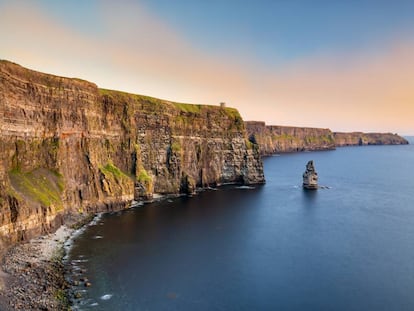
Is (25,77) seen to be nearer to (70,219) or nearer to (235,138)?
(70,219)

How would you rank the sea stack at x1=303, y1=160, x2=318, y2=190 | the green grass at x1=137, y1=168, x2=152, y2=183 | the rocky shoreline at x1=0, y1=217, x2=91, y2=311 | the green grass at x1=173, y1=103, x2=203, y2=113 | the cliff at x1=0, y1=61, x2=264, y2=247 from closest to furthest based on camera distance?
the rocky shoreline at x1=0, y1=217, x2=91, y2=311 < the cliff at x1=0, y1=61, x2=264, y2=247 < the green grass at x1=137, y1=168, x2=152, y2=183 < the green grass at x1=173, y1=103, x2=203, y2=113 < the sea stack at x1=303, y1=160, x2=318, y2=190

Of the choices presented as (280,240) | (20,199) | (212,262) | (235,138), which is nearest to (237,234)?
(280,240)

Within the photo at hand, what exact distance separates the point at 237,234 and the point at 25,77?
50232mm

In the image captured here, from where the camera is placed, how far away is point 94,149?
263ft

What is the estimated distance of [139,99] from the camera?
98812mm

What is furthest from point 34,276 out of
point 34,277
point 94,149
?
point 94,149

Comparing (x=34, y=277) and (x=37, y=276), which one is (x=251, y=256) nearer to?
(x=37, y=276)

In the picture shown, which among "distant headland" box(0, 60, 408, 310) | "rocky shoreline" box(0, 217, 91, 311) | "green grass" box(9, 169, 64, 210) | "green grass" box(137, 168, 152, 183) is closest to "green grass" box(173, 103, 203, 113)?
"distant headland" box(0, 60, 408, 310)

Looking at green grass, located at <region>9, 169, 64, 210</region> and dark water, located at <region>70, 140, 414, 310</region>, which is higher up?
green grass, located at <region>9, 169, 64, 210</region>

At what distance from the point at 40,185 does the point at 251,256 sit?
3949 centimetres

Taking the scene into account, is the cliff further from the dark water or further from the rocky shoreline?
the dark water

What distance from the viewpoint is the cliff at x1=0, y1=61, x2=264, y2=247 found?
55.3 m

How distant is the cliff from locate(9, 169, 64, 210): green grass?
20 centimetres

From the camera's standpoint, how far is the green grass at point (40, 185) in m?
55.0
